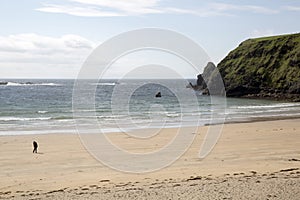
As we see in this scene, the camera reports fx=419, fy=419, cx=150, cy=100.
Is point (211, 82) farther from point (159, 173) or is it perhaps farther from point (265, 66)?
point (159, 173)

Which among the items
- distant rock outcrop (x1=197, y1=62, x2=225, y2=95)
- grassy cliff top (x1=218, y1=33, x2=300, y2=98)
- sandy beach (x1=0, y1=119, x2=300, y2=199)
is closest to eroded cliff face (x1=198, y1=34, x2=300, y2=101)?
grassy cliff top (x1=218, y1=33, x2=300, y2=98)

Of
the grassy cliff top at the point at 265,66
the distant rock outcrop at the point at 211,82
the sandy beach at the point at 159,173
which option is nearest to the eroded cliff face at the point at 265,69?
the grassy cliff top at the point at 265,66

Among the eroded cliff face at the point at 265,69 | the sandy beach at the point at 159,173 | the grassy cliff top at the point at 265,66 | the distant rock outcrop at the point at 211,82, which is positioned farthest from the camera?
the distant rock outcrop at the point at 211,82

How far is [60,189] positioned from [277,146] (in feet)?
40.3

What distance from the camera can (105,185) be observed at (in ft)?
41.9

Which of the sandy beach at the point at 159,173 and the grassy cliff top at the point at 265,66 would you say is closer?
the sandy beach at the point at 159,173

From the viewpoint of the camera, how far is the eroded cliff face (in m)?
75.0

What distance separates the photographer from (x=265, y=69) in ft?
273

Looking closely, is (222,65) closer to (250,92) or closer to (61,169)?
(250,92)

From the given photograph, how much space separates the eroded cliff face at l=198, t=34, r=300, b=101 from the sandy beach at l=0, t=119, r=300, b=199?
50.3 metres

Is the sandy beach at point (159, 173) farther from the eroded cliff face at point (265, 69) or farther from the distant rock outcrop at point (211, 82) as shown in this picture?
the distant rock outcrop at point (211, 82)

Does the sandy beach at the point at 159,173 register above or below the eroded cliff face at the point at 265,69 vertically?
below

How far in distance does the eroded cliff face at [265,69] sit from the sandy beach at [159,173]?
1982 inches

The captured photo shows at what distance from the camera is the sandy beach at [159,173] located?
11.0 meters
